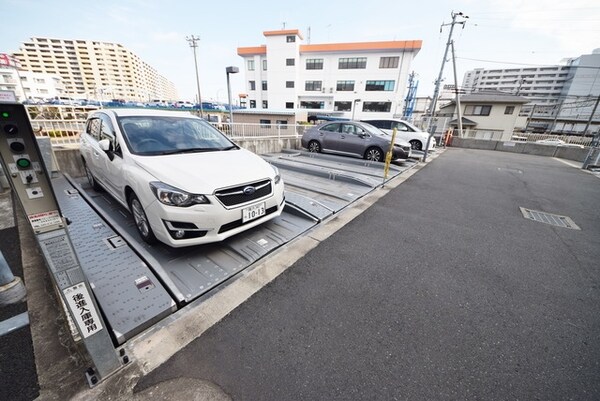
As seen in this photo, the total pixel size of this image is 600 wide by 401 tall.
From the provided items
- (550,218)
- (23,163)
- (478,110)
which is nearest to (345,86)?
(478,110)

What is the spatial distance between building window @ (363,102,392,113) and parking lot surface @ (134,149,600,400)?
99.6 ft

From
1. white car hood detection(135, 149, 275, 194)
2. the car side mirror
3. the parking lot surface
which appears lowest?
the parking lot surface

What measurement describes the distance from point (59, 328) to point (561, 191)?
10.1m

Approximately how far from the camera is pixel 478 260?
2977 mm

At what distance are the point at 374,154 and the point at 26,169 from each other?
26.9 feet

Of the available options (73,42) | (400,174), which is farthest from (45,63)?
(400,174)

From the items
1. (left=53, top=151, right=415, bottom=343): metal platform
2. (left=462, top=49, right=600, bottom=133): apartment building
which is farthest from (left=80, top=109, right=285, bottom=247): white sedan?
(left=462, top=49, right=600, bottom=133): apartment building

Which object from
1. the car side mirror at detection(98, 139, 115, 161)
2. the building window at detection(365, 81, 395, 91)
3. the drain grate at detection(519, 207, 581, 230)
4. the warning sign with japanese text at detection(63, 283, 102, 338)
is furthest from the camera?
the building window at detection(365, 81, 395, 91)

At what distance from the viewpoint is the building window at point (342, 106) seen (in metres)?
32.2

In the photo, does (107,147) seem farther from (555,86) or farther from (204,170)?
(555,86)

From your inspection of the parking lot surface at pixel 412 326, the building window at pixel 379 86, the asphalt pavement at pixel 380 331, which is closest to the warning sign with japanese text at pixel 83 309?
the asphalt pavement at pixel 380 331

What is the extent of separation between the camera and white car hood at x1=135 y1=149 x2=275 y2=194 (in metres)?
2.42

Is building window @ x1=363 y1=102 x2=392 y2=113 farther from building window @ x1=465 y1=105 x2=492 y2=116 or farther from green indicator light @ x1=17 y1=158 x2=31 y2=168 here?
green indicator light @ x1=17 y1=158 x2=31 y2=168

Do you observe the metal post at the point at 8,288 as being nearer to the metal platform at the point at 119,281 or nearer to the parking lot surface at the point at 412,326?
the metal platform at the point at 119,281
